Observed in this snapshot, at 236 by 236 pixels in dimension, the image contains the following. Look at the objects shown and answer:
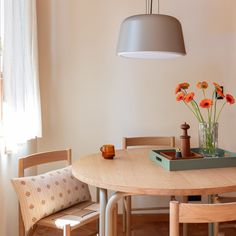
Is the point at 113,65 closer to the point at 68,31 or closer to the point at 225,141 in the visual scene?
the point at 68,31

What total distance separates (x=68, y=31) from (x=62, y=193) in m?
1.56

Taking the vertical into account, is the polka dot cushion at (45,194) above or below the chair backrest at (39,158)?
below

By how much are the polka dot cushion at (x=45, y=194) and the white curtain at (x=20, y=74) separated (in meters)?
0.41

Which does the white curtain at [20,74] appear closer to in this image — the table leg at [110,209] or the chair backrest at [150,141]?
the chair backrest at [150,141]

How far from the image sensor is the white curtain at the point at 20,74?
7.38 ft

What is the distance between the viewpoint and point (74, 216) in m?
2.02

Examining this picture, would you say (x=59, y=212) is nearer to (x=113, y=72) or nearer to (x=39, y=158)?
(x=39, y=158)

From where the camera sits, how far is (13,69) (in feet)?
7.71

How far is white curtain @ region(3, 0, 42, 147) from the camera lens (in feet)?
7.38

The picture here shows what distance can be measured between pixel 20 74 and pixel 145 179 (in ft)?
4.19

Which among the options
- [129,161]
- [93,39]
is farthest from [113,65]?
[129,161]

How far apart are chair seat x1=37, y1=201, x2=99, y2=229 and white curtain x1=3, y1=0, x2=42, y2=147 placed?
1.96 feet

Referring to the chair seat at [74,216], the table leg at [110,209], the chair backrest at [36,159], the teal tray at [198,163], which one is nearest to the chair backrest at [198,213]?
the table leg at [110,209]

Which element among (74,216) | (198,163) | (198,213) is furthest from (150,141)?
(198,213)
